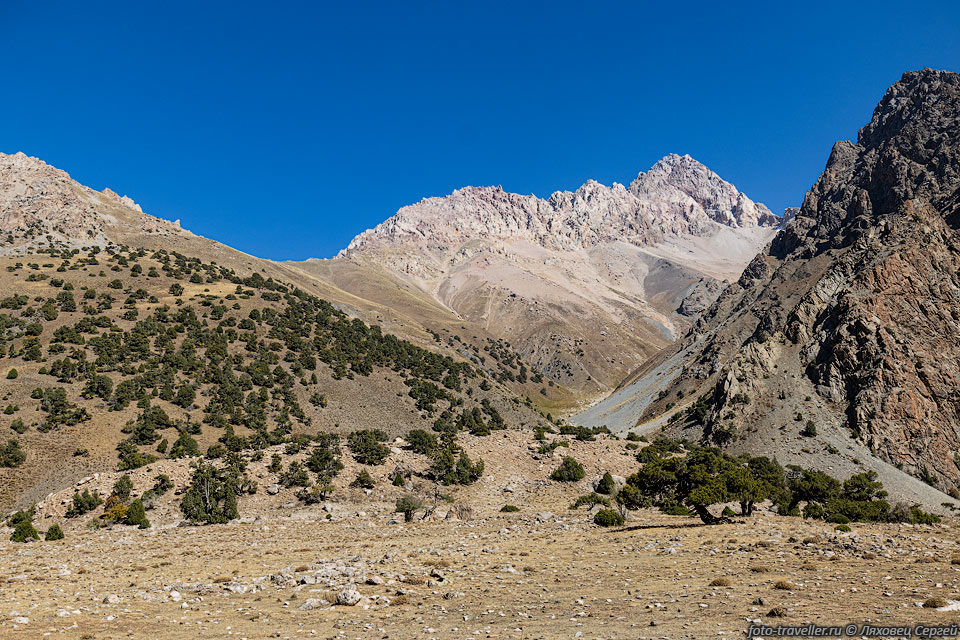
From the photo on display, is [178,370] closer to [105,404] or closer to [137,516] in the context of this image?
[105,404]

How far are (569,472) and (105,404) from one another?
64180 mm

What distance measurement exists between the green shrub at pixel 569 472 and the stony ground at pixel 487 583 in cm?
1606

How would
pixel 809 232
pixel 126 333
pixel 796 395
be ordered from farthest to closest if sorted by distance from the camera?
pixel 809 232
pixel 126 333
pixel 796 395

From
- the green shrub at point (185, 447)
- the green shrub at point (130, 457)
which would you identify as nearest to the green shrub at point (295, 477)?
the green shrub at point (130, 457)

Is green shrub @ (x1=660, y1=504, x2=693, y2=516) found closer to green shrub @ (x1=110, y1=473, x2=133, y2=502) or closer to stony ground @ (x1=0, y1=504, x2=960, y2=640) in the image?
stony ground @ (x1=0, y1=504, x2=960, y2=640)

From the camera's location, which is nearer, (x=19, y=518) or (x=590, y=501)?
(x=19, y=518)

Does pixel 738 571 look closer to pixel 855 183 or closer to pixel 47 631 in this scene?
pixel 47 631

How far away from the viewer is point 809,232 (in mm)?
181625

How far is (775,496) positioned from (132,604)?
44.5 m

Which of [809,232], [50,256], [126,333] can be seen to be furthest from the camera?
[809,232]

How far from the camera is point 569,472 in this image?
154 ft

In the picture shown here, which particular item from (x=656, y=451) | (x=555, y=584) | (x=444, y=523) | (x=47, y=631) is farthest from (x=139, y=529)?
(x=656, y=451)

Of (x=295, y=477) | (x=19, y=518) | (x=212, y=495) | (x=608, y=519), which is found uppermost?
(x=608, y=519)

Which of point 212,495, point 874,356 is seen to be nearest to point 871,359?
point 874,356
